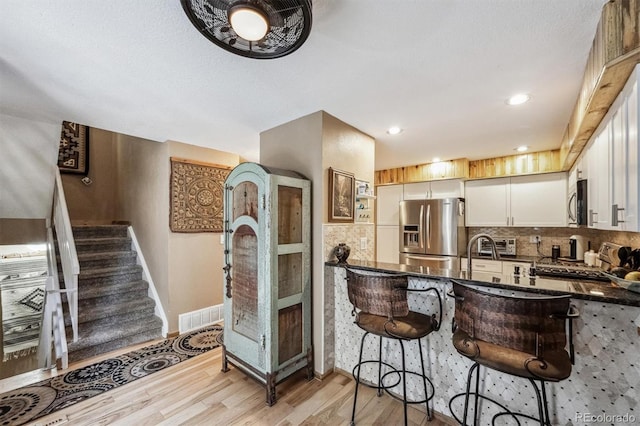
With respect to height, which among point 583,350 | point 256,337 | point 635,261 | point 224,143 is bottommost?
point 256,337

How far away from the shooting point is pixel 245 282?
7.72ft

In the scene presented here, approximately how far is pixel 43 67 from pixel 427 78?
2.59 meters

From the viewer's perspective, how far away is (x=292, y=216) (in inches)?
91.2

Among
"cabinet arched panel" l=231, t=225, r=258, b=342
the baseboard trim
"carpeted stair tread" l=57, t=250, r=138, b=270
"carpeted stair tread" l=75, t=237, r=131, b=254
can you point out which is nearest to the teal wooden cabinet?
"cabinet arched panel" l=231, t=225, r=258, b=342

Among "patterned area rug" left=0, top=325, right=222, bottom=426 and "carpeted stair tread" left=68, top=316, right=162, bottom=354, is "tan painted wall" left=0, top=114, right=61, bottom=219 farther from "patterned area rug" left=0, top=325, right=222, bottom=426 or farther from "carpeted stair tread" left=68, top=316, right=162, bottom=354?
"patterned area rug" left=0, top=325, right=222, bottom=426

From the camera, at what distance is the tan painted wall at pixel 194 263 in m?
3.29

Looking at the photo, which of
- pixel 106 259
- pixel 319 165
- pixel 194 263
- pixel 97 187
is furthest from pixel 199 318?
pixel 97 187

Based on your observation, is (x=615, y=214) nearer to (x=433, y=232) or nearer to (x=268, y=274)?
(x=268, y=274)

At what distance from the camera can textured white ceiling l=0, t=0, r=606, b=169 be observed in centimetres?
129

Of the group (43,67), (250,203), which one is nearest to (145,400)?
(250,203)

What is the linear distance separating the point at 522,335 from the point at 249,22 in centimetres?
185

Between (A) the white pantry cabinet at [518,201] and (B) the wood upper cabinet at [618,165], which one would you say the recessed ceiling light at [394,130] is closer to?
(B) the wood upper cabinet at [618,165]

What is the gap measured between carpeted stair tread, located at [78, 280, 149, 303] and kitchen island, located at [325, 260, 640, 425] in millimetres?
3509

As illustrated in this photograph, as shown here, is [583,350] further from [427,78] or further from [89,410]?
[89,410]
